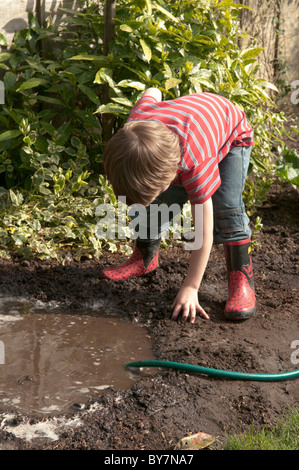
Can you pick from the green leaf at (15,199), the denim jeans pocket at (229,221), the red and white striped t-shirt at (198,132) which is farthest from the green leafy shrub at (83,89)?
the denim jeans pocket at (229,221)

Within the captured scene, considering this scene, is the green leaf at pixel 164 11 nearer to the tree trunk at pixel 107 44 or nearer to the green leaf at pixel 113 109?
the tree trunk at pixel 107 44

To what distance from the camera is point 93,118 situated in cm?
363

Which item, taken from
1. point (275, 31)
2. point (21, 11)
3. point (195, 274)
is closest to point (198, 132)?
point (195, 274)

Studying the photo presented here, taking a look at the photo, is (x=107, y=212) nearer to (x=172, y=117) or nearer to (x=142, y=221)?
(x=142, y=221)

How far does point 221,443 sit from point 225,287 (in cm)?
132

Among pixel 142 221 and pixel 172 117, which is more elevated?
pixel 172 117

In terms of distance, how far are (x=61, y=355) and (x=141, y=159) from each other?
37.3 inches

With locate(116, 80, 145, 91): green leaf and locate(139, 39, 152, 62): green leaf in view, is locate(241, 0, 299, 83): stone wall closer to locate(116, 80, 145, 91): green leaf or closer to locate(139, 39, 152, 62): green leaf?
locate(139, 39, 152, 62): green leaf

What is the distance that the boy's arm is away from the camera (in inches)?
98.3

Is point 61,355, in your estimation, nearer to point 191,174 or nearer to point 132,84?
point 191,174

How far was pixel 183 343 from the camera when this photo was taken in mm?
2512

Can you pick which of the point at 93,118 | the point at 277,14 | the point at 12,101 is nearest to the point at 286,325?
the point at 93,118

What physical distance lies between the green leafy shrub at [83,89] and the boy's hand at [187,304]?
32.6 inches

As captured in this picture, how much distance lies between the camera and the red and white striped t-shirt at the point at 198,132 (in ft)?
7.94
